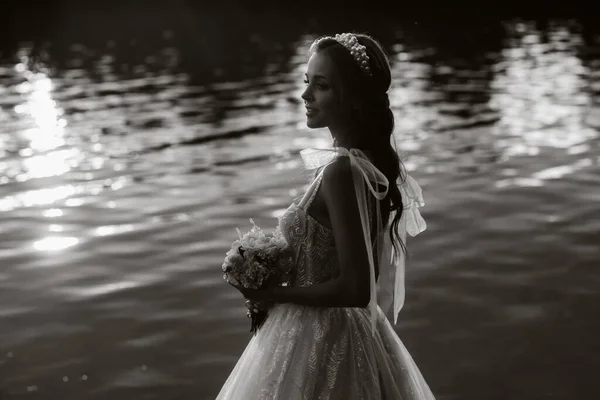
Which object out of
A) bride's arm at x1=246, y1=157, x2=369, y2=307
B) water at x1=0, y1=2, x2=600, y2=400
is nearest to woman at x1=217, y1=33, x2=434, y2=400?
bride's arm at x1=246, y1=157, x2=369, y2=307

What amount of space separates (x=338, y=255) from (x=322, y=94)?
516 mm

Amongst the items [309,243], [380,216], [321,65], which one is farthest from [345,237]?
[321,65]

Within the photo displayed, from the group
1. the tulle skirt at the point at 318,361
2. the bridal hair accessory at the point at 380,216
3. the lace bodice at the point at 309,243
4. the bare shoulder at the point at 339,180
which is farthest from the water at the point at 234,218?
the bare shoulder at the point at 339,180

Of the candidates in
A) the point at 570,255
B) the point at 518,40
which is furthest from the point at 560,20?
the point at 570,255

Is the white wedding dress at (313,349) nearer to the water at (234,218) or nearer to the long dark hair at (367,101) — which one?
the long dark hair at (367,101)

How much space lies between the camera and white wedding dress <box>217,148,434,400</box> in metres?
2.71

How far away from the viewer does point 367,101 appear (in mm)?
2695

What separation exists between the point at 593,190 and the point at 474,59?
12.1 m

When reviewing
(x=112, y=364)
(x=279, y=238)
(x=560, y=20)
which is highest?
(x=279, y=238)

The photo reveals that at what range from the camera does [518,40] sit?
24.5 metres

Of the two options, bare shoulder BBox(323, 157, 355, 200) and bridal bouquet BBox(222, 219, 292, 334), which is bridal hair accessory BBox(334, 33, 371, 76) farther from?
bridal bouquet BBox(222, 219, 292, 334)

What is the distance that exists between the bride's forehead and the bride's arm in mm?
302

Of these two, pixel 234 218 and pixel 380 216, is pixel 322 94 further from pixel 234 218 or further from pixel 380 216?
pixel 234 218

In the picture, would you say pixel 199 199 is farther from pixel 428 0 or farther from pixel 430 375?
pixel 428 0
